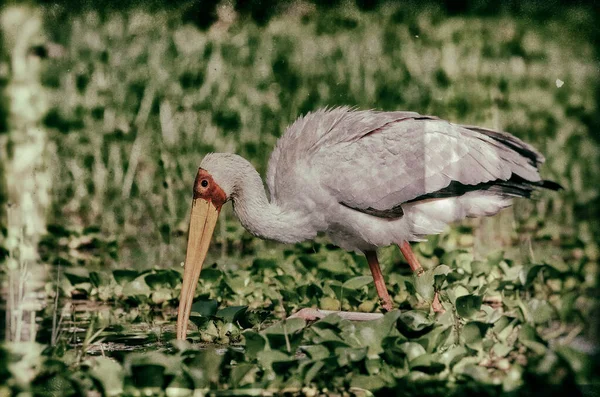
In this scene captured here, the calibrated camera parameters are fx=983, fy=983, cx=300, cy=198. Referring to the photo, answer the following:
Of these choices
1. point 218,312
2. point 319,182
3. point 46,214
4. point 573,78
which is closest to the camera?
point 218,312

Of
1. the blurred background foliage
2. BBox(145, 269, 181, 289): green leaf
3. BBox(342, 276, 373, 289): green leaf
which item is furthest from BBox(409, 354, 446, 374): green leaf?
the blurred background foliage

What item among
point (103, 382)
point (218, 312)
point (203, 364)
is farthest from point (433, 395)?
point (218, 312)

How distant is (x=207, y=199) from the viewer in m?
5.55

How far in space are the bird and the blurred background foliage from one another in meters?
2.42

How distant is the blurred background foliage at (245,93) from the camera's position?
27.5ft

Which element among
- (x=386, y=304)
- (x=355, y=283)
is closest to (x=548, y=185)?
(x=386, y=304)

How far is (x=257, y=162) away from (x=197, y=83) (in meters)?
0.93

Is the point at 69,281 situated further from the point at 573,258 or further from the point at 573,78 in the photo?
the point at 573,78

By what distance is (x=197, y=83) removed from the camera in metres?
9.01

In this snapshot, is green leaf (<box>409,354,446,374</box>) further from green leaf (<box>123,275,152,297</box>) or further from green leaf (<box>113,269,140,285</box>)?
green leaf (<box>113,269,140,285</box>)

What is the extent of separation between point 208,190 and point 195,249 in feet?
1.19

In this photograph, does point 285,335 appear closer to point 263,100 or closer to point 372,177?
point 372,177

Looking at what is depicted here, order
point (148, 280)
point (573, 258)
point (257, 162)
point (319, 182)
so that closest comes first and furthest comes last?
point (319, 182)
point (148, 280)
point (573, 258)
point (257, 162)

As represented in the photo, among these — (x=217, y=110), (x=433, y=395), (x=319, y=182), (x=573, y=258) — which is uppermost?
(x=217, y=110)
